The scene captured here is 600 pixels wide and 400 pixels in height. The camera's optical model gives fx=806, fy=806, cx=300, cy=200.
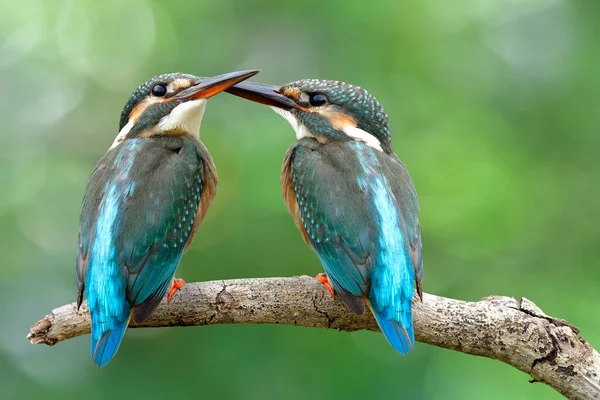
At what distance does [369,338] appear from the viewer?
14.5ft

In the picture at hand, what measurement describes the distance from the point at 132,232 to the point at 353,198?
0.86 meters

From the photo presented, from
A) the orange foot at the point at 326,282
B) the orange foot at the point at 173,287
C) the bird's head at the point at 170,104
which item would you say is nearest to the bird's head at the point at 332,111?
the bird's head at the point at 170,104

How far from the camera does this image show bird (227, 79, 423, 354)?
9.75 ft

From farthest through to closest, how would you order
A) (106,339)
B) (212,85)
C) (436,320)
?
(212,85), (436,320), (106,339)

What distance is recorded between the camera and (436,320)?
10.3 ft

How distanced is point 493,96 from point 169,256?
9.31 ft

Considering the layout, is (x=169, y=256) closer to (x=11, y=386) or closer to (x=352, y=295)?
(x=352, y=295)

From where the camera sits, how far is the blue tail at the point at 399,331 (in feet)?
9.28

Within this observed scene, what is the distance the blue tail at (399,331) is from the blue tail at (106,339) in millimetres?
926

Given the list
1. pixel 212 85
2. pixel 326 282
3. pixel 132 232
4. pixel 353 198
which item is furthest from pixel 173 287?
pixel 212 85

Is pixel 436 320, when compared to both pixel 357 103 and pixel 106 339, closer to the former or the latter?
pixel 357 103

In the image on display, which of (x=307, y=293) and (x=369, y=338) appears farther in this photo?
(x=369, y=338)

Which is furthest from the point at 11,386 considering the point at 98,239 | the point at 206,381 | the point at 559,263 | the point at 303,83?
the point at 559,263

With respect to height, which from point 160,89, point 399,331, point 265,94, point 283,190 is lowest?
point 399,331
